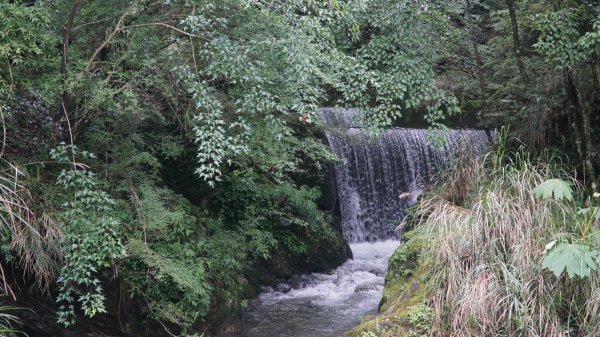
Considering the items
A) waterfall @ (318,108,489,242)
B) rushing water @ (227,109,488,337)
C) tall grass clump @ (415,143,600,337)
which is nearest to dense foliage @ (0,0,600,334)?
tall grass clump @ (415,143,600,337)

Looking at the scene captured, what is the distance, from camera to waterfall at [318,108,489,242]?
12.2 meters

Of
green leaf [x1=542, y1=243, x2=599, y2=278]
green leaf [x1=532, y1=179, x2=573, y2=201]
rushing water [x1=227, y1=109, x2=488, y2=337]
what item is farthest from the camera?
rushing water [x1=227, y1=109, x2=488, y2=337]

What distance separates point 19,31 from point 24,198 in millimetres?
1350

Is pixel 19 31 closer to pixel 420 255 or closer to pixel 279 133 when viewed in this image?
pixel 279 133

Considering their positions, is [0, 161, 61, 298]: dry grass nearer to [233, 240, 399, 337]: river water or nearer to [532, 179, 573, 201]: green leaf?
[233, 240, 399, 337]: river water

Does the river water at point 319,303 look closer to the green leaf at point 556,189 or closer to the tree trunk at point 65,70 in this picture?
the tree trunk at point 65,70

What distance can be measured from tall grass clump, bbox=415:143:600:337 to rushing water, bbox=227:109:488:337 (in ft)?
9.97

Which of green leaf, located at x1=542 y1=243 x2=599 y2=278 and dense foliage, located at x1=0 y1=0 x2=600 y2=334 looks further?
dense foliage, located at x1=0 y1=0 x2=600 y2=334

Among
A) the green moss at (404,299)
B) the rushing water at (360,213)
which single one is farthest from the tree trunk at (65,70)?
the rushing water at (360,213)

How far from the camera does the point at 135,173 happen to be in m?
5.97

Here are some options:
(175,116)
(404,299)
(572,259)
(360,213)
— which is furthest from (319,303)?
(572,259)

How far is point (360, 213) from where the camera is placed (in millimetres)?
12359

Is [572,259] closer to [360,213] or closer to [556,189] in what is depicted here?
[556,189]

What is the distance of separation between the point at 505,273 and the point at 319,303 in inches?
172
